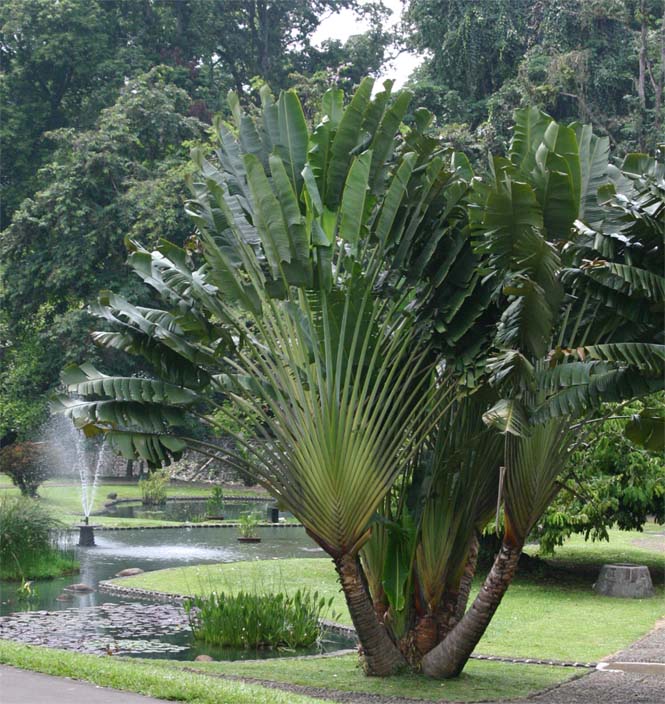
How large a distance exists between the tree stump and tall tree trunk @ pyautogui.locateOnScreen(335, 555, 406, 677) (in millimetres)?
6877

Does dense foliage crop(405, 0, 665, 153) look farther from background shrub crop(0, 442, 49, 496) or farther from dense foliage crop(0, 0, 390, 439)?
background shrub crop(0, 442, 49, 496)

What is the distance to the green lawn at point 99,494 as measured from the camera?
82.0 feet

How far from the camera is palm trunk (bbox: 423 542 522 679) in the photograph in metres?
9.32

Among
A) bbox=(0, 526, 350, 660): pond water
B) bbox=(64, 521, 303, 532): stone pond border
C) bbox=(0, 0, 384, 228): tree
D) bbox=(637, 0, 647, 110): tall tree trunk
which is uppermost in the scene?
bbox=(0, 0, 384, 228): tree

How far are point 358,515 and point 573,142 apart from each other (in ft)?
12.6

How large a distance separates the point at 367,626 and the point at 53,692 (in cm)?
340

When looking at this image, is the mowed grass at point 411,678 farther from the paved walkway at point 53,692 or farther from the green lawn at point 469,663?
the paved walkway at point 53,692

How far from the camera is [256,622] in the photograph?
1175 centimetres

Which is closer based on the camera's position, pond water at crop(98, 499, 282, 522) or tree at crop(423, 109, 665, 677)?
tree at crop(423, 109, 665, 677)

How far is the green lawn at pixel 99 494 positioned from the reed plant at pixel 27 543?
21.5 feet

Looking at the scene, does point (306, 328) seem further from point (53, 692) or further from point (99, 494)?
point (99, 494)

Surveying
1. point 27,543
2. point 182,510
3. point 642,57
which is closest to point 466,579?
point 27,543

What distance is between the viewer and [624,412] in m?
15.2

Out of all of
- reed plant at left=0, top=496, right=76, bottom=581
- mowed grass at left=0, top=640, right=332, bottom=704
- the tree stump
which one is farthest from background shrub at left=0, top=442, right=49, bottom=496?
mowed grass at left=0, top=640, right=332, bottom=704
